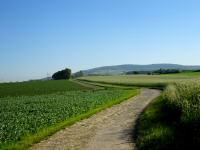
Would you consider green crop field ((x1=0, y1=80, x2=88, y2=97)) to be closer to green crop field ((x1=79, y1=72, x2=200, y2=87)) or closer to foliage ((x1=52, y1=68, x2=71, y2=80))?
green crop field ((x1=79, y1=72, x2=200, y2=87))

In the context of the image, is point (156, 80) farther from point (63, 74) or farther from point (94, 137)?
point (63, 74)

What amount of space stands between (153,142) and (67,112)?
15.4m

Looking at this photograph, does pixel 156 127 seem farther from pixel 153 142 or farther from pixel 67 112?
pixel 67 112

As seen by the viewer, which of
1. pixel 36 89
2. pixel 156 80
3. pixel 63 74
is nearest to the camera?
pixel 36 89

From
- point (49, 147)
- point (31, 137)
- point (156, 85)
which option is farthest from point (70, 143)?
point (156, 85)

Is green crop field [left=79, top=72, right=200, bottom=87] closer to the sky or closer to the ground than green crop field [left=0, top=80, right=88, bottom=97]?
closer to the sky

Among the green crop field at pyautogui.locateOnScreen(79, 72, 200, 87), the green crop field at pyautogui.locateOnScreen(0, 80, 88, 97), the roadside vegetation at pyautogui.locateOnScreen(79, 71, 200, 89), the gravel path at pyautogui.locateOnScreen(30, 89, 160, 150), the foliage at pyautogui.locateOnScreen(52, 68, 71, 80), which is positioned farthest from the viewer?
the foliage at pyautogui.locateOnScreen(52, 68, 71, 80)

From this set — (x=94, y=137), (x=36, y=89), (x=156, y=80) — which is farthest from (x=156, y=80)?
(x=94, y=137)

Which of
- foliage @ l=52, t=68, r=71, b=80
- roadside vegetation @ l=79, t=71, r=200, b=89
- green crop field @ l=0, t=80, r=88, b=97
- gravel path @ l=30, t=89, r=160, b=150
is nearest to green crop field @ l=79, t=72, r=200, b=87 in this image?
roadside vegetation @ l=79, t=71, r=200, b=89

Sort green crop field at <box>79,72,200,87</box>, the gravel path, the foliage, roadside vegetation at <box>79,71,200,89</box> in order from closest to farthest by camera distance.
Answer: the gravel path → roadside vegetation at <box>79,71,200,89</box> → green crop field at <box>79,72,200,87</box> → the foliage

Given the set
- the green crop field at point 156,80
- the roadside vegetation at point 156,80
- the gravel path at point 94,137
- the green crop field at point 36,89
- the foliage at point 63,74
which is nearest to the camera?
the gravel path at point 94,137

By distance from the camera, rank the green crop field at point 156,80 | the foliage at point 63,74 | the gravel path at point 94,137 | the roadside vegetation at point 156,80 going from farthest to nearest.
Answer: the foliage at point 63,74, the green crop field at point 156,80, the roadside vegetation at point 156,80, the gravel path at point 94,137

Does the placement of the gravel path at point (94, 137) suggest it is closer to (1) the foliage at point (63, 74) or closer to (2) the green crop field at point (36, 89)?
(2) the green crop field at point (36, 89)

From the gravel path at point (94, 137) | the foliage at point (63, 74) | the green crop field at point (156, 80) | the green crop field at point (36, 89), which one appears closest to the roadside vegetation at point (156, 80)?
the green crop field at point (156, 80)
